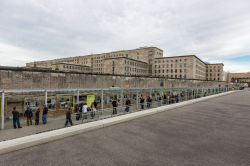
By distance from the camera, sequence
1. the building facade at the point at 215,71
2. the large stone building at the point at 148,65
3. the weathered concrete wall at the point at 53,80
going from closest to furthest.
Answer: the weathered concrete wall at the point at 53,80
the large stone building at the point at 148,65
the building facade at the point at 215,71

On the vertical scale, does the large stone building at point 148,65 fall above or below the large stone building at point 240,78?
above

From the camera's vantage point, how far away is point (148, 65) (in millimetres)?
103312

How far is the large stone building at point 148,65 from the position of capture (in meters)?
85.3

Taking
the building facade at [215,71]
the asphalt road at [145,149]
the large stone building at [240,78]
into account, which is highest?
the building facade at [215,71]

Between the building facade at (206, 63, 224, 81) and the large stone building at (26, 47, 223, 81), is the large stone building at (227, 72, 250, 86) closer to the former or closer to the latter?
the building facade at (206, 63, 224, 81)

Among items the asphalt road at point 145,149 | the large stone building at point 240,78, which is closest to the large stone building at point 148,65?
the large stone building at point 240,78

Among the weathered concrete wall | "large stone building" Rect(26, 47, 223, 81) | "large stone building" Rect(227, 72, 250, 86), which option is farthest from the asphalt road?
"large stone building" Rect(227, 72, 250, 86)

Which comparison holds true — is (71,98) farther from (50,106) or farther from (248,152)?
(248,152)

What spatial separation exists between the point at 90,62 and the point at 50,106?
361 feet

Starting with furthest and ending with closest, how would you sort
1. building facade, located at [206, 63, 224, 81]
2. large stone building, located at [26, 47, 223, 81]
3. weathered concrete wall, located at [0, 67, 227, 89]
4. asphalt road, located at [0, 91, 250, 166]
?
building facade, located at [206, 63, 224, 81] < large stone building, located at [26, 47, 223, 81] < weathered concrete wall, located at [0, 67, 227, 89] < asphalt road, located at [0, 91, 250, 166]

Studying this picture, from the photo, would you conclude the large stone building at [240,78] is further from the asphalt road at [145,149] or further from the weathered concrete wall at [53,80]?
the asphalt road at [145,149]

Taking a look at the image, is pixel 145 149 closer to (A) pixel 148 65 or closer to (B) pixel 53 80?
(B) pixel 53 80

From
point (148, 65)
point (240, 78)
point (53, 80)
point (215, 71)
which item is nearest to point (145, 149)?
point (53, 80)

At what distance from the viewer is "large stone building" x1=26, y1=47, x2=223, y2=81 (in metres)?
85.3
